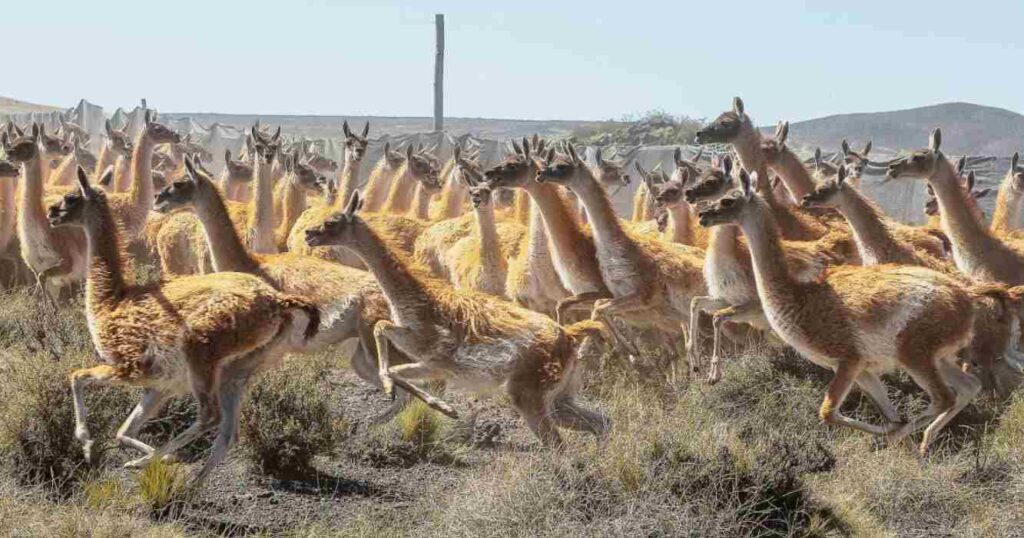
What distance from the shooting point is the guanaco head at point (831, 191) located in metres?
9.05

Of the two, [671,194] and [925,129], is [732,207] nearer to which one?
[671,194]

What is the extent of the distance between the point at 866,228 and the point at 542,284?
2460 millimetres

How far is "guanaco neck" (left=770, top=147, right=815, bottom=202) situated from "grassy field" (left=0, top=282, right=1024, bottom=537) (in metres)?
2.49

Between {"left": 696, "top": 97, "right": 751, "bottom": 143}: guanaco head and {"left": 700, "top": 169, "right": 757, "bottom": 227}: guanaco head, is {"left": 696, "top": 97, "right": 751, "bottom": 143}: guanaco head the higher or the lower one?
the higher one

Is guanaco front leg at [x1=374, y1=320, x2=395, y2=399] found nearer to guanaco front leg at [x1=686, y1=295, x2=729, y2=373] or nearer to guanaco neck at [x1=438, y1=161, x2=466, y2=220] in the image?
guanaco front leg at [x1=686, y1=295, x2=729, y2=373]

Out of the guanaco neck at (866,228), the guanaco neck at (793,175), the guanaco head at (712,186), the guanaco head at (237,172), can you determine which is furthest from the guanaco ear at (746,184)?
the guanaco head at (237,172)

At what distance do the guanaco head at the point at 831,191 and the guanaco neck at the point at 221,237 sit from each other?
12.8 feet

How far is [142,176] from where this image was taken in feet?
40.0

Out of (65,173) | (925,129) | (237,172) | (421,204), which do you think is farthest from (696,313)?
(925,129)

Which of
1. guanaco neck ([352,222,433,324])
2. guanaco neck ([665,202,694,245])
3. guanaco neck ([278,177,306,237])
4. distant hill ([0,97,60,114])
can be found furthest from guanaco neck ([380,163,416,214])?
distant hill ([0,97,60,114])

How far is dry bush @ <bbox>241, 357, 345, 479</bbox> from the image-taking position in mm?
7367

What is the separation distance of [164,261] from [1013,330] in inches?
289

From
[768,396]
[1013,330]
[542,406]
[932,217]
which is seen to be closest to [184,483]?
[542,406]

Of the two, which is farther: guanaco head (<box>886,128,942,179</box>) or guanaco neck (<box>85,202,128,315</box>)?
guanaco head (<box>886,128,942,179</box>)
